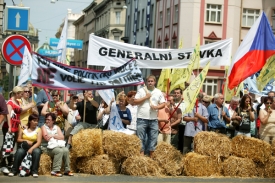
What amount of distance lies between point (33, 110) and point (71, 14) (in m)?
136

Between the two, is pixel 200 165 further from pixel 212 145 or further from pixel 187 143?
pixel 187 143

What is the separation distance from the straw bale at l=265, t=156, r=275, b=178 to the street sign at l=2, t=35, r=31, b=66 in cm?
568

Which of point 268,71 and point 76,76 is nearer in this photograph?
point 76,76

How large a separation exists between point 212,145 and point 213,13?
40.2m

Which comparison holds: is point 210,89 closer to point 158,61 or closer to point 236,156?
point 158,61

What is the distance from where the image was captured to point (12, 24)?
1625 centimetres

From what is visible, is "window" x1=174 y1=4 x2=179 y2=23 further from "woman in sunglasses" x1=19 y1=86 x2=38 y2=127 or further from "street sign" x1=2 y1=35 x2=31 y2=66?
"woman in sunglasses" x1=19 y1=86 x2=38 y2=127

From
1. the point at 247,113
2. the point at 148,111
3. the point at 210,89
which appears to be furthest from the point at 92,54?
the point at 210,89

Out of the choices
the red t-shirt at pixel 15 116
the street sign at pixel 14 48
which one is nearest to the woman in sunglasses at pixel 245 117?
the red t-shirt at pixel 15 116

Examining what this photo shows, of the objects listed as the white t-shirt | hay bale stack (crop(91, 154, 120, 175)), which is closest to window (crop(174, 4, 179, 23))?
the white t-shirt

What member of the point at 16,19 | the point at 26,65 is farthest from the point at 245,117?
the point at 16,19

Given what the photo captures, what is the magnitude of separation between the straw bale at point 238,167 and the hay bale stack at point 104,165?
7.04 feet

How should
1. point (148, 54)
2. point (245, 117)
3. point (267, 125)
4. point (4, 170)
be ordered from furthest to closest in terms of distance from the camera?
Result: point (148, 54), point (245, 117), point (267, 125), point (4, 170)

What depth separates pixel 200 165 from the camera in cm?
1420
